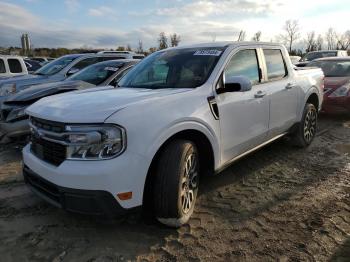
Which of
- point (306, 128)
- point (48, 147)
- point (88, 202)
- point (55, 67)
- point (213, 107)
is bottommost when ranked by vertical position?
point (306, 128)

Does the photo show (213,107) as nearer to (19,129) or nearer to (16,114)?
(19,129)

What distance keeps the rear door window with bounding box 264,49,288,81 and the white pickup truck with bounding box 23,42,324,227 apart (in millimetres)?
85

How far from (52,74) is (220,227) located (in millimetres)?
6878

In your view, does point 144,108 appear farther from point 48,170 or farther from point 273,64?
point 273,64

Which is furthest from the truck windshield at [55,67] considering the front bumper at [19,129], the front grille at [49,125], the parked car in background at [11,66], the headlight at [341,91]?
the headlight at [341,91]

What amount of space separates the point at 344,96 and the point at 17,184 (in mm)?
7083

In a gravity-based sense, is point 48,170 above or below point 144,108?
below

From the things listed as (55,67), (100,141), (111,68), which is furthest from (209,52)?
(55,67)

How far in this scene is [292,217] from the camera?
11.9ft

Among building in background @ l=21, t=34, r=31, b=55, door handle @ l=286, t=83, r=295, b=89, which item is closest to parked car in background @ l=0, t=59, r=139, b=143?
door handle @ l=286, t=83, r=295, b=89

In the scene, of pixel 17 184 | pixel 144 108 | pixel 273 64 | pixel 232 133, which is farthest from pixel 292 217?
pixel 17 184

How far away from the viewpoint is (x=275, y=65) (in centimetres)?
513

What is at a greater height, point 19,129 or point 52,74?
point 52,74

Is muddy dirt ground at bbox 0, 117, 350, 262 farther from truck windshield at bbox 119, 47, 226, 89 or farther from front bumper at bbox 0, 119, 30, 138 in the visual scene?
truck windshield at bbox 119, 47, 226, 89
